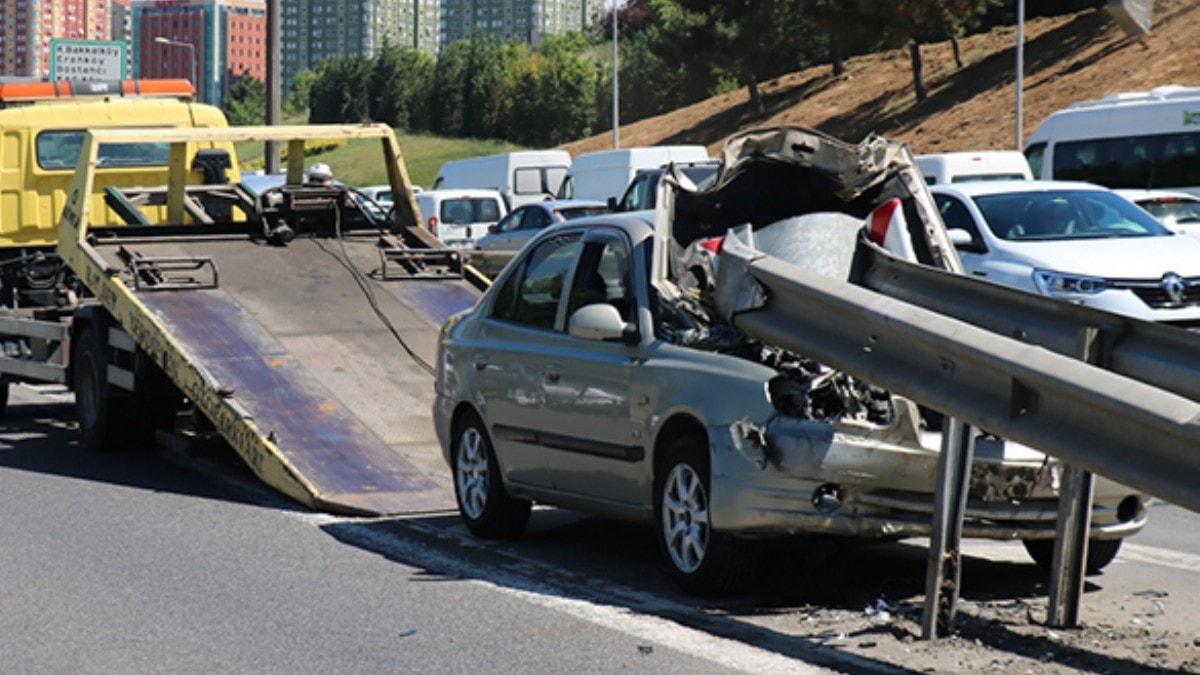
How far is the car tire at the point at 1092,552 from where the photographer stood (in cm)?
922

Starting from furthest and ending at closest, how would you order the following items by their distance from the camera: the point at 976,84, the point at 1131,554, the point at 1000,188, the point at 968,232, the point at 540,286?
the point at 976,84
the point at 1000,188
the point at 968,232
the point at 540,286
the point at 1131,554

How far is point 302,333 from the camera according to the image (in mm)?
13734

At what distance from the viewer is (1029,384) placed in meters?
6.72

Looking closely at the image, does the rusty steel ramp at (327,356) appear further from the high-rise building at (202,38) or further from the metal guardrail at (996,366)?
the high-rise building at (202,38)

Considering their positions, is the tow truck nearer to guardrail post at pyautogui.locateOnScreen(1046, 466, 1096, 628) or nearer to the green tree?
guardrail post at pyautogui.locateOnScreen(1046, 466, 1096, 628)

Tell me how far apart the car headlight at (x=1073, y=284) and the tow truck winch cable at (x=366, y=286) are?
5.69 m

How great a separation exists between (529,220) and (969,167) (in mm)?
9274

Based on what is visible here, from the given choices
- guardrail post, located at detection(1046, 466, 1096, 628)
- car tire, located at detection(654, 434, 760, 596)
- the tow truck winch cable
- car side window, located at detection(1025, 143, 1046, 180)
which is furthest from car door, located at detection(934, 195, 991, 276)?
car side window, located at detection(1025, 143, 1046, 180)

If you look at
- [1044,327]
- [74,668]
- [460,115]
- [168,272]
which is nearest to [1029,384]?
[1044,327]

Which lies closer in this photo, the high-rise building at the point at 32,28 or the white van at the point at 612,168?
the white van at the point at 612,168

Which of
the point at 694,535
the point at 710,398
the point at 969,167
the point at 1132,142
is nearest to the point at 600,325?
the point at 710,398

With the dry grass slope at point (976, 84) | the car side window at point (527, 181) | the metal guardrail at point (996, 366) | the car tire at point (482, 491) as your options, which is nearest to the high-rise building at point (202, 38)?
the dry grass slope at point (976, 84)

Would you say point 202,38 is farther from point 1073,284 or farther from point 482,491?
point 482,491

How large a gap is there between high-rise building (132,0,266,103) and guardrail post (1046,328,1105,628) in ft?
480
